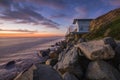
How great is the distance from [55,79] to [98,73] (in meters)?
4.77

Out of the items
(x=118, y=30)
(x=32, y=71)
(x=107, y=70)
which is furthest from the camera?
(x=118, y=30)

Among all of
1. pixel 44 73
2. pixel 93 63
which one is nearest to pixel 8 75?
pixel 93 63

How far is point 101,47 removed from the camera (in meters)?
14.1

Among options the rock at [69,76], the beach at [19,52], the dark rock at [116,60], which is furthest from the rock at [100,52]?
the beach at [19,52]

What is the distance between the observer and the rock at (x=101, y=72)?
42.3 ft

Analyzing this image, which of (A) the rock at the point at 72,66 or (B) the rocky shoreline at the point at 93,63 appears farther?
(A) the rock at the point at 72,66

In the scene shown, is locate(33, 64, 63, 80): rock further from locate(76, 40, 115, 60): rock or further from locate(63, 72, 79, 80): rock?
locate(76, 40, 115, 60): rock

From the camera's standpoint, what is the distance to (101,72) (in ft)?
43.2

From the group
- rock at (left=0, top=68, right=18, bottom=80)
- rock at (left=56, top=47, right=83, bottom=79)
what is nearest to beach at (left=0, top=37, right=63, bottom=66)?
rock at (left=0, top=68, right=18, bottom=80)

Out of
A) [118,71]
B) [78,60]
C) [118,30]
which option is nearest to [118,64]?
[118,71]

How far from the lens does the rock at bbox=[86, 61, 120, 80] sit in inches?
508

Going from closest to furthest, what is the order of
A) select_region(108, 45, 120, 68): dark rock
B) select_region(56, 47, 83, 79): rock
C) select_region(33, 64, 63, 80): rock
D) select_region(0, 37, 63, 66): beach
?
select_region(33, 64, 63, 80): rock < select_region(56, 47, 83, 79): rock < select_region(108, 45, 120, 68): dark rock < select_region(0, 37, 63, 66): beach

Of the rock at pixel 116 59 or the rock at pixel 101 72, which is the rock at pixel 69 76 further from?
the rock at pixel 116 59

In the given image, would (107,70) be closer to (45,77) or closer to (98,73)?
(98,73)
